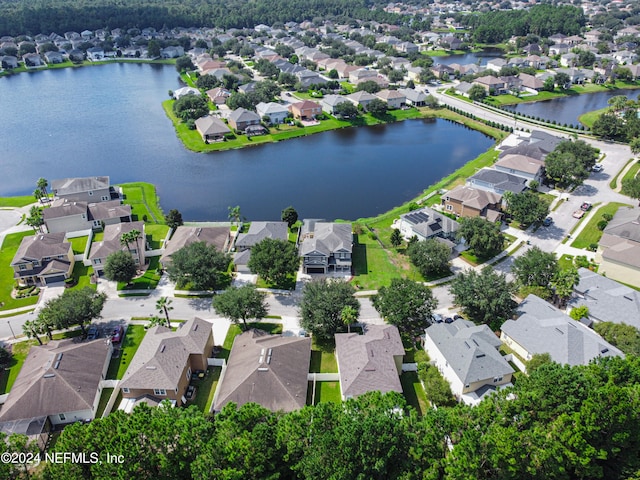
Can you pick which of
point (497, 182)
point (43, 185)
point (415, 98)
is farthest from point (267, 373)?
point (415, 98)

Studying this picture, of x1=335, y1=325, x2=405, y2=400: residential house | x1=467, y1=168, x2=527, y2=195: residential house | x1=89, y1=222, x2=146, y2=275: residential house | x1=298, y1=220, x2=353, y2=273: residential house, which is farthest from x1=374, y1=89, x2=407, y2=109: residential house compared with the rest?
x1=335, y1=325, x2=405, y2=400: residential house

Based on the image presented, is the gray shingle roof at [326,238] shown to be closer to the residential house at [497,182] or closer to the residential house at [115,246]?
the residential house at [115,246]

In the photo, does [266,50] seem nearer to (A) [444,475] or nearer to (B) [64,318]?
(B) [64,318]

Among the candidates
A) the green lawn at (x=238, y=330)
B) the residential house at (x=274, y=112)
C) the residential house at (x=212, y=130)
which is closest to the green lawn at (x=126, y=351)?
the green lawn at (x=238, y=330)

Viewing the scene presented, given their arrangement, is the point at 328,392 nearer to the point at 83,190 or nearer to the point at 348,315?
the point at 348,315

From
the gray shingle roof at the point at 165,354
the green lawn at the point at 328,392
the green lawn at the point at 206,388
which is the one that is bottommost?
the green lawn at the point at 328,392

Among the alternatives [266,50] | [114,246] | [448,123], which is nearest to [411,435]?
[114,246]
